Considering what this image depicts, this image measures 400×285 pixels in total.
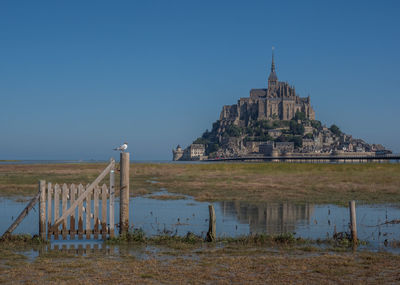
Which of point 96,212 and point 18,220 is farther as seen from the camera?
point 96,212

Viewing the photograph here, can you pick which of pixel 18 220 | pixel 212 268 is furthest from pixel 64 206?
pixel 212 268

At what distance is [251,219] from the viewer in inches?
783

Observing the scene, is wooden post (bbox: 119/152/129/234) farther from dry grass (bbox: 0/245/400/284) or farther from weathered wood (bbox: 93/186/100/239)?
dry grass (bbox: 0/245/400/284)

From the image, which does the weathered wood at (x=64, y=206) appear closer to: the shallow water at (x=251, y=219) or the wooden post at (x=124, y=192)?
the shallow water at (x=251, y=219)

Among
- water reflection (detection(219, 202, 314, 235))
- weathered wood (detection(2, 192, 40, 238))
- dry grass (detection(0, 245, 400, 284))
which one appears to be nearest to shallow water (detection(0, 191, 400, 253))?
water reflection (detection(219, 202, 314, 235))

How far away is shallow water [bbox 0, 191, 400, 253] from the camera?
54.4 ft

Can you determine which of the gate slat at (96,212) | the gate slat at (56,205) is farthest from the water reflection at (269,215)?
the gate slat at (56,205)

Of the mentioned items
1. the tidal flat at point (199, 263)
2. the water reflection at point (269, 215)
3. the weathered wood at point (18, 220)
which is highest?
the weathered wood at point (18, 220)

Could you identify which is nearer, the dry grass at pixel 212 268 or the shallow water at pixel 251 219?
the dry grass at pixel 212 268

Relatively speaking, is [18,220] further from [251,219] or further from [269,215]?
[269,215]

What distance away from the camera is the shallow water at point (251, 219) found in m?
16.6

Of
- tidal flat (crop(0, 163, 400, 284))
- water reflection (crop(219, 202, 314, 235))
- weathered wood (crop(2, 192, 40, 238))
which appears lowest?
tidal flat (crop(0, 163, 400, 284))

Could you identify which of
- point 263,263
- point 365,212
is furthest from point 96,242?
point 365,212

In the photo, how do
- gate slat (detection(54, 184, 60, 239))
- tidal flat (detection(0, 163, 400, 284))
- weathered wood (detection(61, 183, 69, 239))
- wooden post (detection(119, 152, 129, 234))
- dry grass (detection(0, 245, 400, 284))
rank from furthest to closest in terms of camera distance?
1. wooden post (detection(119, 152, 129, 234))
2. weathered wood (detection(61, 183, 69, 239))
3. gate slat (detection(54, 184, 60, 239))
4. tidal flat (detection(0, 163, 400, 284))
5. dry grass (detection(0, 245, 400, 284))
